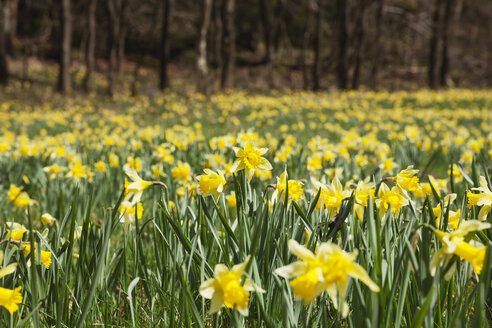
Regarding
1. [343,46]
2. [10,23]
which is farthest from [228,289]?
[10,23]

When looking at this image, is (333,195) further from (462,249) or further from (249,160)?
(462,249)

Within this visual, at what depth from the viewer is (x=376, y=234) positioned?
102 centimetres

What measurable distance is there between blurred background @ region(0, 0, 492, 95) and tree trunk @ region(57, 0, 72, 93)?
4cm

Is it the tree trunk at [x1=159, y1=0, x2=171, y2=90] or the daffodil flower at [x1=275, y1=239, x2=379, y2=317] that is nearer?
the daffodil flower at [x1=275, y1=239, x2=379, y2=317]

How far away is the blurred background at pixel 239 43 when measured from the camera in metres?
17.0

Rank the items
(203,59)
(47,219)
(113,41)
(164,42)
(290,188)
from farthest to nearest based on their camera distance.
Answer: (164,42) < (113,41) < (203,59) < (47,219) < (290,188)

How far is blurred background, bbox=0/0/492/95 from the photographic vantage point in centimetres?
1705

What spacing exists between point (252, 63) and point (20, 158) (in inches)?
1276

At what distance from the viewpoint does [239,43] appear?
119 feet

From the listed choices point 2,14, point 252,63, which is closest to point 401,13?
point 252,63

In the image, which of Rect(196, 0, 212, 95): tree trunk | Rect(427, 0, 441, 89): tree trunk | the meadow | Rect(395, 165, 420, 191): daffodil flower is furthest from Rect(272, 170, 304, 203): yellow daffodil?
Rect(427, 0, 441, 89): tree trunk

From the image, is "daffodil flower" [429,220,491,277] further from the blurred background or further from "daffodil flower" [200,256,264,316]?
the blurred background

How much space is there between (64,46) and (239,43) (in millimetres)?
22908

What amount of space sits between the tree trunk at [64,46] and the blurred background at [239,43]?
4 centimetres
